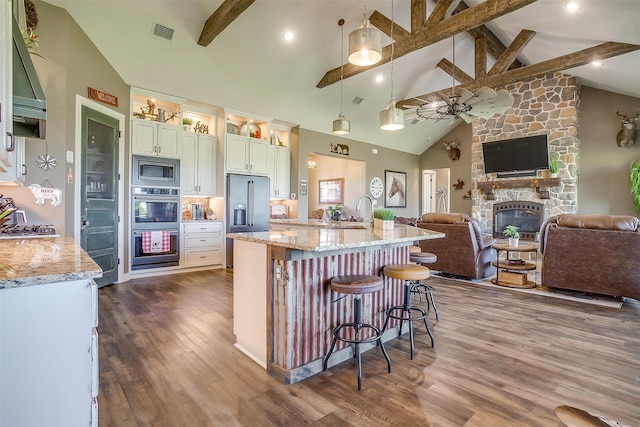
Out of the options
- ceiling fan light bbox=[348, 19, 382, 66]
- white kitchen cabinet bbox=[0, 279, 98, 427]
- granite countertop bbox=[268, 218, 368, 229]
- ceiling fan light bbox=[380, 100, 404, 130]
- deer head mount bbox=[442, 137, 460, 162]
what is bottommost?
white kitchen cabinet bbox=[0, 279, 98, 427]

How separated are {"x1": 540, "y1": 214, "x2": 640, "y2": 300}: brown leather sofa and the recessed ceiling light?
2.75 m

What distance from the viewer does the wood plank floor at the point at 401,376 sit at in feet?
6.13

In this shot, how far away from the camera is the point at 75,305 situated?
3.81 feet

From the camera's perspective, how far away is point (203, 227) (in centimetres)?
592

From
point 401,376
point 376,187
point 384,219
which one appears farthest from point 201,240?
point 376,187

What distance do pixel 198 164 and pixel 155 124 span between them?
0.94m

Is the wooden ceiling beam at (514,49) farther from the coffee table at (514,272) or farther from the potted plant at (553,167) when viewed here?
the coffee table at (514,272)

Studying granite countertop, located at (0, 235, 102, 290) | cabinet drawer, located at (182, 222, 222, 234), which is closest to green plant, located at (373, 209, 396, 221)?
granite countertop, located at (0, 235, 102, 290)

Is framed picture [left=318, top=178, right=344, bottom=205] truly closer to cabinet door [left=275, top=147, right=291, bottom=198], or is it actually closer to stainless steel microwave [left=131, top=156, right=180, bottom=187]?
cabinet door [left=275, top=147, right=291, bottom=198]

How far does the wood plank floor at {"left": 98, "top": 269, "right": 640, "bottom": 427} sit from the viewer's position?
187 cm

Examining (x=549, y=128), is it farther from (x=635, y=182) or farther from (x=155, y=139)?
(x=155, y=139)

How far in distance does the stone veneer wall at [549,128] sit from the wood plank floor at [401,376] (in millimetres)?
4480

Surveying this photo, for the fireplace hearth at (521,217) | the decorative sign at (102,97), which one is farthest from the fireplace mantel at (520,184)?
the decorative sign at (102,97)

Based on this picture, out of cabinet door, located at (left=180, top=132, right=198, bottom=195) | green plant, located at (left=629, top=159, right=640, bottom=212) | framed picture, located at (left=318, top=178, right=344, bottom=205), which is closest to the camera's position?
cabinet door, located at (left=180, top=132, right=198, bottom=195)
